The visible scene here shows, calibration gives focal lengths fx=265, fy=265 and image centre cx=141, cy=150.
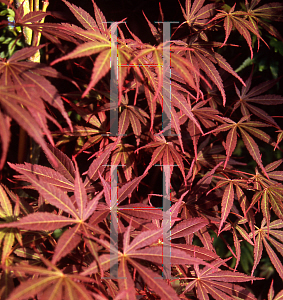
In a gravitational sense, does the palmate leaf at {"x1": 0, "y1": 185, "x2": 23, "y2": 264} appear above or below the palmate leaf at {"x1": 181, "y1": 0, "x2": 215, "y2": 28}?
below

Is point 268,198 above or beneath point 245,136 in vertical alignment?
beneath

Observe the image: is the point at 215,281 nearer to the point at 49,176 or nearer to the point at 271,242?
the point at 271,242

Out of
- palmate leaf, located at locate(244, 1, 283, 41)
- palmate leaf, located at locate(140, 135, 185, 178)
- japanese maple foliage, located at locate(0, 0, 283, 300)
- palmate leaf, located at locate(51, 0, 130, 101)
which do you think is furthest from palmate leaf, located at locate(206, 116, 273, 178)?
palmate leaf, located at locate(51, 0, 130, 101)

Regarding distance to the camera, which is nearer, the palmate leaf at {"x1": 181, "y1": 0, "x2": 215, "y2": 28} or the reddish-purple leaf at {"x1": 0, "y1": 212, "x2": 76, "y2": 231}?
the reddish-purple leaf at {"x1": 0, "y1": 212, "x2": 76, "y2": 231}

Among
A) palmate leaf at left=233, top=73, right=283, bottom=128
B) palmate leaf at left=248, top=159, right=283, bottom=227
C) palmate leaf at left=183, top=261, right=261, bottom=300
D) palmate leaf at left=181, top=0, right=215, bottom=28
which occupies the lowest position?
palmate leaf at left=183, top=261, right=261, bottom=300

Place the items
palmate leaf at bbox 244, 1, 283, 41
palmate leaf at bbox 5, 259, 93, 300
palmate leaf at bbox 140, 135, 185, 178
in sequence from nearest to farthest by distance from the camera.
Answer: palmate leaf at bbox 5, 259, 93, 300 → palmate leaf at bbox 140, 135, 185, 178 → palmate leaf at bbox 244, 1, 283, 41

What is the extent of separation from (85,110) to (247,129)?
52cm

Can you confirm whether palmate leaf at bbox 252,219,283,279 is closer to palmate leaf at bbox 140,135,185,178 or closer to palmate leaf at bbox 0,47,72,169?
palmate leaf at bbox 140,135,185,178

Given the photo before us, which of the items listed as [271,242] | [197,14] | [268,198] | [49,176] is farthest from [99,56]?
[271,242]

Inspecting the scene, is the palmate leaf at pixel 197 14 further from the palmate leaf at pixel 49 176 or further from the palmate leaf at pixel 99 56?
the palmate leaf at pixel 49 176

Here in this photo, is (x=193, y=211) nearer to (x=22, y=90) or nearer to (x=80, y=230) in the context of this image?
(x=80, y=230)

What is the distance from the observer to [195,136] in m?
0.81

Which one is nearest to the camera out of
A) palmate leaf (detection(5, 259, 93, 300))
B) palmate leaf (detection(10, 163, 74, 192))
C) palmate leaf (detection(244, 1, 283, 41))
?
palmate leaf (detection(5, 259, 93, 300))

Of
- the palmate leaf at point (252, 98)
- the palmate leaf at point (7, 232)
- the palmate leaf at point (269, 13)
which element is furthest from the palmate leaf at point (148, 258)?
the palmate leaf at point (269, 13)
